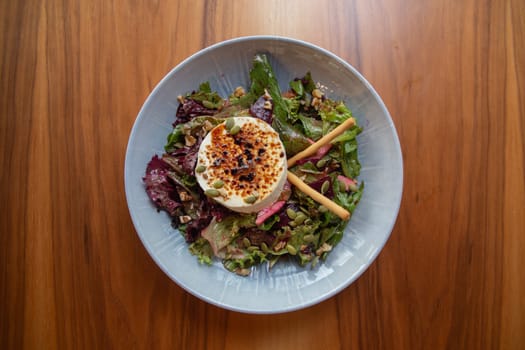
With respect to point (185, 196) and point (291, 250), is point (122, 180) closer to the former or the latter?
point (185, 196)

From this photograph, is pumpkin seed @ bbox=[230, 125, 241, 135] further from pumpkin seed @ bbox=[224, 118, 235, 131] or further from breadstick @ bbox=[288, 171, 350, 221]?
breadstick @ bbox=[288, 171, 350, 221]

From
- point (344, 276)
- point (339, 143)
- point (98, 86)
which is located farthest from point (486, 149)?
point (98, 86)

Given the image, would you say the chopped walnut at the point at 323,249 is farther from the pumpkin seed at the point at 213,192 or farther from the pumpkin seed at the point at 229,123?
the pumpkin seed at the point at 229,123

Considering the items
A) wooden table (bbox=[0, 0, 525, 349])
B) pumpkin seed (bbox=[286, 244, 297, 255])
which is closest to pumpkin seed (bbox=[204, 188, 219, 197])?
pumpkin seed (bbox=[286, 244, 297, 255])

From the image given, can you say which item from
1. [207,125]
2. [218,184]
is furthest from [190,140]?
[218,184]

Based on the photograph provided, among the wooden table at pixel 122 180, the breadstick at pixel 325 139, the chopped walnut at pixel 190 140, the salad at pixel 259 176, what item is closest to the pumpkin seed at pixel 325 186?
the salad at pixel 259 176

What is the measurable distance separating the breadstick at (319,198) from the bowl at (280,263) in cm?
23

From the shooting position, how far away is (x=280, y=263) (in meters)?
2.30

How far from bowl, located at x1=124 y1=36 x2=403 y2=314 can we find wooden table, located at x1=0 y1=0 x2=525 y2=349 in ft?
0.85

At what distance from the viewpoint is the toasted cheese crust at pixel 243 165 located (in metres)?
2.15

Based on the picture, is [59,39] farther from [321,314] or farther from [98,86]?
[321,314]

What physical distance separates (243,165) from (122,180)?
0.82m

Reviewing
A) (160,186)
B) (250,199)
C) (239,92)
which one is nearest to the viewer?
(250,199)

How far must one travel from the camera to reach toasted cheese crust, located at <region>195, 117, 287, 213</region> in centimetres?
215
